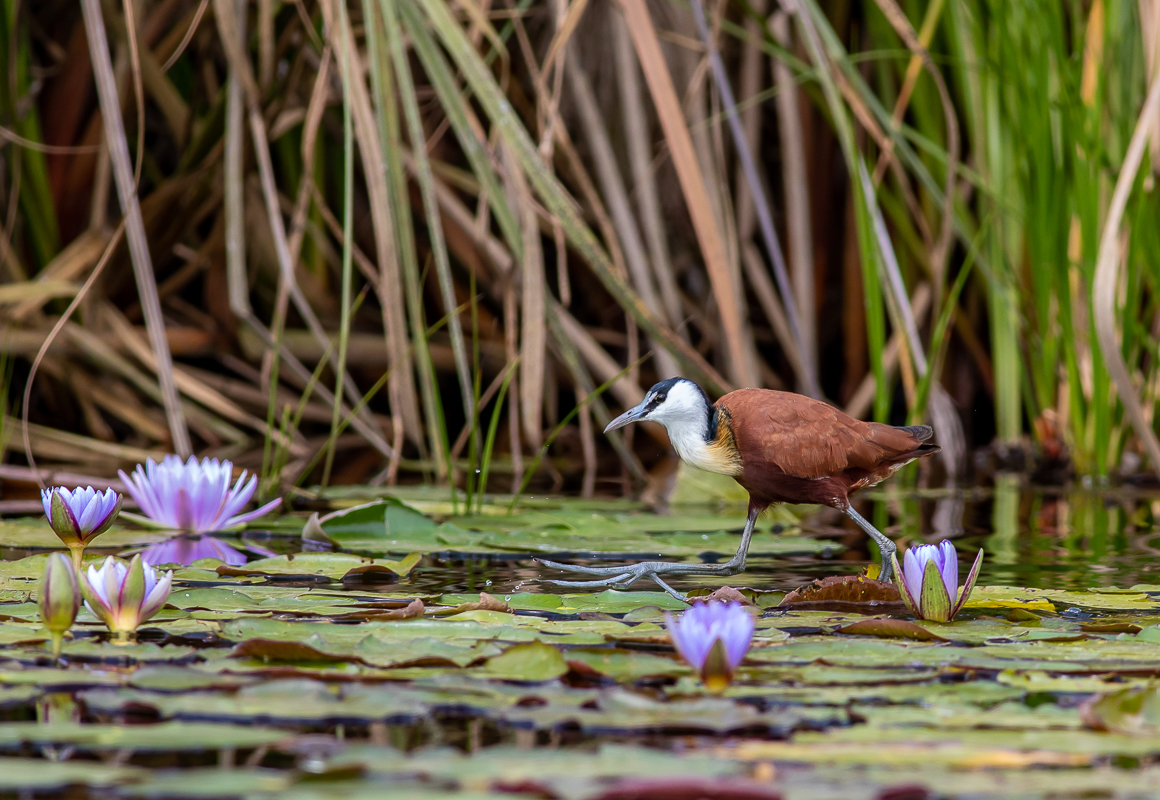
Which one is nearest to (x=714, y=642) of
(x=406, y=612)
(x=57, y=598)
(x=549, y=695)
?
(x=549, y=695)

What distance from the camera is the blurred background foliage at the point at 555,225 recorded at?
10.7ft

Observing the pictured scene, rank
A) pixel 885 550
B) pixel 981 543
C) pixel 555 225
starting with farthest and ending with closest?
pixel 555 225 → pixel 981 543 → pixel 885 550

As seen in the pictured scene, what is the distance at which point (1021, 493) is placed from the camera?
3.88 meters

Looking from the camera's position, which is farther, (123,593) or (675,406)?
(675,406)

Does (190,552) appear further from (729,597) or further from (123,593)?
(729,597)

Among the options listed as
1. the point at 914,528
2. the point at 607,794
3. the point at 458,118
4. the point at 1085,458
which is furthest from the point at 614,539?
the point at 1085,458

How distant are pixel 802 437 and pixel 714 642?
1.11 m

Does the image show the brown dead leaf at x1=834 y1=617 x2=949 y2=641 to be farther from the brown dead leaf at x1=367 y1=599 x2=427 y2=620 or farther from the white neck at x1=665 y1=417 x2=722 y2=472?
the white neck at x1=665 y1=417 x2=722 y2=472

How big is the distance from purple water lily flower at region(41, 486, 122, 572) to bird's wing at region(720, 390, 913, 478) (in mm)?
1176

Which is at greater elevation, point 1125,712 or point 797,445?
point 797,445

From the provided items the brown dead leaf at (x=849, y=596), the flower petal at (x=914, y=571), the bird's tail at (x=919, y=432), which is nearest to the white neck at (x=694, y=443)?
the bird's tail at (x=919, y=432)

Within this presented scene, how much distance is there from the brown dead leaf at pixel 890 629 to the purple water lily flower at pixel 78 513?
3.98 feet

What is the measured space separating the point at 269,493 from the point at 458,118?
1.06 meters

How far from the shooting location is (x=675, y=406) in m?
2.49
